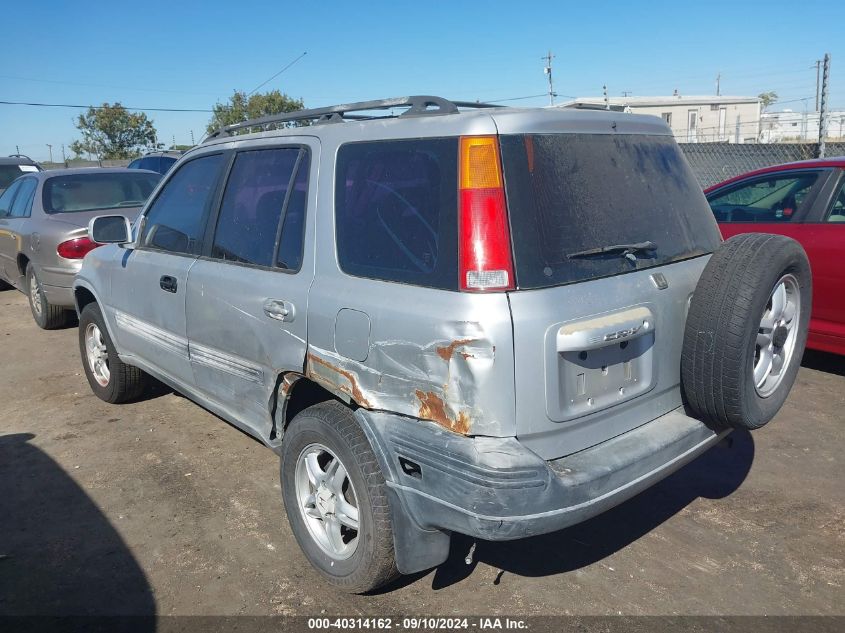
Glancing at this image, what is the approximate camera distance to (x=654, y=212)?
9.89 ft

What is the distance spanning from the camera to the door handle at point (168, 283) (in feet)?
13.1

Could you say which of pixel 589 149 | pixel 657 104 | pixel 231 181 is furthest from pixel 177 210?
pixel 657 104

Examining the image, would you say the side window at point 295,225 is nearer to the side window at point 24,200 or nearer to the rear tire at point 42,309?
the rear tire at point 42,309

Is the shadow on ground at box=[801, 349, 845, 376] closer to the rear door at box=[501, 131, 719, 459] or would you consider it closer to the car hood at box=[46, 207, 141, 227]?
the rear door at box=[501, 131, 719, 459]

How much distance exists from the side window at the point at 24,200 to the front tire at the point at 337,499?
6.33 metres

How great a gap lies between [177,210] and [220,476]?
1.61 m

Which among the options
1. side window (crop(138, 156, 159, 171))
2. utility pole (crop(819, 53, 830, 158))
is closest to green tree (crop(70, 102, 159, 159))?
side window (crop(138, 156, 159, 171))

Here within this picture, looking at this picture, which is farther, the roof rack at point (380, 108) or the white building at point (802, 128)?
the white building at point (802, 128)

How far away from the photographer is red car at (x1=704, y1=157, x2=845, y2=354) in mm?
5223

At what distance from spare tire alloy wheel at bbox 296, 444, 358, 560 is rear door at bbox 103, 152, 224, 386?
125 centimetres

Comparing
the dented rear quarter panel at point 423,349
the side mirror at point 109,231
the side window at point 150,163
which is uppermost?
the side window at point 150,163

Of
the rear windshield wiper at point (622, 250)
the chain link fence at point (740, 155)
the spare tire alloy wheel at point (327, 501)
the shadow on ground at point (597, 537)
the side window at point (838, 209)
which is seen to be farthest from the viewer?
the chain link fence at point (740, 155)

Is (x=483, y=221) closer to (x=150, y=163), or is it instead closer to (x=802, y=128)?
Result: (x=150, y=163)

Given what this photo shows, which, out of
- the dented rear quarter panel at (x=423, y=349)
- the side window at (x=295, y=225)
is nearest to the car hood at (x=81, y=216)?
the side window at (x=295, y=225)
